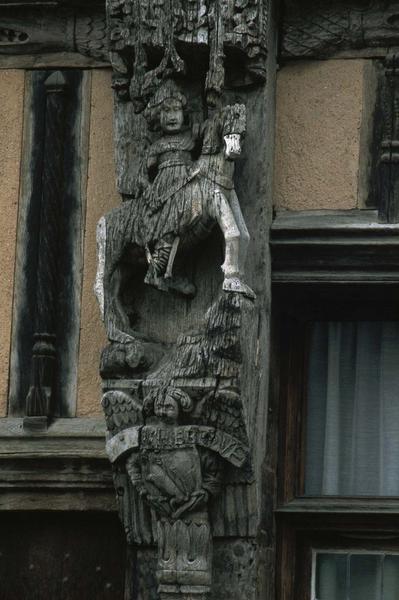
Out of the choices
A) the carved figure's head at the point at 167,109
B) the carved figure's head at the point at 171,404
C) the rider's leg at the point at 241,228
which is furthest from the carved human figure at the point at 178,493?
the carved figure's head at the point at 167,109

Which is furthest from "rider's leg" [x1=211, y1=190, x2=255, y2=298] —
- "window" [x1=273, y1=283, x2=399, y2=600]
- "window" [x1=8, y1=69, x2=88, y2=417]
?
"window" [x1=8, y1=69, x2=88, y2=417]

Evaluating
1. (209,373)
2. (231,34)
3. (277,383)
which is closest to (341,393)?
(277,383)

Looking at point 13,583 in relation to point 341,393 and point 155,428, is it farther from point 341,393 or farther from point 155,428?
point 341,393

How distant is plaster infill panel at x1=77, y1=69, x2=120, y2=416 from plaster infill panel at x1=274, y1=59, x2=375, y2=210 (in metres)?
0.62

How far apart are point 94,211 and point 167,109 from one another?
595 millimetres

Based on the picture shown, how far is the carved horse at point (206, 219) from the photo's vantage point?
668cm

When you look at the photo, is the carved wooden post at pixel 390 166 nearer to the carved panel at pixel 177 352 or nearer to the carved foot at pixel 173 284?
the carved panel at pixel 177 352

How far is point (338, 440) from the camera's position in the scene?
709cm

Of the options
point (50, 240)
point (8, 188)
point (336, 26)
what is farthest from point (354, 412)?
point (8, 188)

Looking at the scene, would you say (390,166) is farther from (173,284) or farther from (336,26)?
(173,284)

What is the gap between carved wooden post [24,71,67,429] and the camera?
7.14 metres

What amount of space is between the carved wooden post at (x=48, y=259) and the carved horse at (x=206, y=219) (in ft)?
1.24

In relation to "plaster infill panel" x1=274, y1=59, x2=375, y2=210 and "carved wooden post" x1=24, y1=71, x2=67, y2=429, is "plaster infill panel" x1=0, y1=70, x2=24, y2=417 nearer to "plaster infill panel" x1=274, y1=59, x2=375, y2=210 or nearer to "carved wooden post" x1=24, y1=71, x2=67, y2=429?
"carved wooden post" x1=24, y1=71, x2=67, y2=429

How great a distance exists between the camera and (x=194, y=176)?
6.77 m
